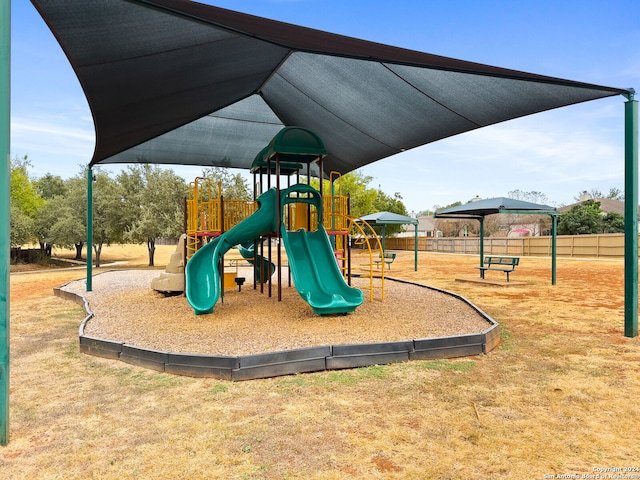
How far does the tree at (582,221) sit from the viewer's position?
36.4m

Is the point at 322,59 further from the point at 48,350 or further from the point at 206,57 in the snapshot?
the point at 48,350

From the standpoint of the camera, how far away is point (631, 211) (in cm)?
641

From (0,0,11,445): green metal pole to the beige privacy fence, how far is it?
110 feet

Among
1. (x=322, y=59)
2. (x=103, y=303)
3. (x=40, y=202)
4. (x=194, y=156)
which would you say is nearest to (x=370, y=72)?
(x=322, y=59)

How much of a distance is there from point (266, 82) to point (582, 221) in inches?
1453

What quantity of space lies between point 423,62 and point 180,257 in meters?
7.76

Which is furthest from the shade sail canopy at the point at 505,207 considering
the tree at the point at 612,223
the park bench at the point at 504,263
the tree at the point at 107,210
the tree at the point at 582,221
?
the tree at the point at 612,223

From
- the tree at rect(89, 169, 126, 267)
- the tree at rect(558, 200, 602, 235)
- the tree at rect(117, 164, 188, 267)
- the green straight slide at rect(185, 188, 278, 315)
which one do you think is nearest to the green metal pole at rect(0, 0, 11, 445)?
the green straight slide at rect(185, 188, 278, 315)

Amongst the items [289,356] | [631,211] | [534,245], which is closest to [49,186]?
[534,245]

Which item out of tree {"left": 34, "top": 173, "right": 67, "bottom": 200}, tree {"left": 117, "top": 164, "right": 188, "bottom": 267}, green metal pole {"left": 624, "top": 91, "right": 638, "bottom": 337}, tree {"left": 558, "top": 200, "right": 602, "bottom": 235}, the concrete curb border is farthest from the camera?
tree {"left": 34, "top": 173, "right": 67, "bottom": 200}

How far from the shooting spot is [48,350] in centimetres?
575

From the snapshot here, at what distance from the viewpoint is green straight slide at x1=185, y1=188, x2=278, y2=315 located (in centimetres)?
755

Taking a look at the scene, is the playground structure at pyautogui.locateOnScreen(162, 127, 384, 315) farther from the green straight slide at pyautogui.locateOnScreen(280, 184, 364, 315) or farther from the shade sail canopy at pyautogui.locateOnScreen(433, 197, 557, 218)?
the shade sail canopy at pyautogui.locateOnScreen(433, 197, 557, 218)

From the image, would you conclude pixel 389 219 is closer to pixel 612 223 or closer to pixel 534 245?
pixel 534 245
